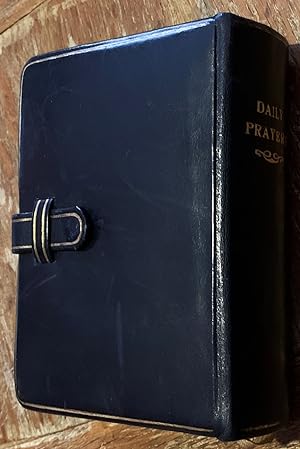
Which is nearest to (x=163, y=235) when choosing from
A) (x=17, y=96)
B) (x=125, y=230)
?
(x=125, y=230)

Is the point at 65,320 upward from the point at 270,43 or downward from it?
downward

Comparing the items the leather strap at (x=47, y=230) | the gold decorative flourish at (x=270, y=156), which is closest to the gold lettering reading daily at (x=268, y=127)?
the gold decorative flourish at (x=270, y=156)

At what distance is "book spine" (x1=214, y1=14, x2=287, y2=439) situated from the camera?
2.52ft

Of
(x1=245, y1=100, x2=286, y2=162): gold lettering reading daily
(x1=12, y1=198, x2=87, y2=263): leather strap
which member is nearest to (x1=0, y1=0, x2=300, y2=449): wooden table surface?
(x1=245, y1=100, x2=286, y2=162): gold lettering reading daily

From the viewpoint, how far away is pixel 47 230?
0.90 meters

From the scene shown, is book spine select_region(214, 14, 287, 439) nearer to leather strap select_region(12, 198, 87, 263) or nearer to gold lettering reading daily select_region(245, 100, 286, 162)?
gold lettering reading daily select_region(245, 100, 286, 162)

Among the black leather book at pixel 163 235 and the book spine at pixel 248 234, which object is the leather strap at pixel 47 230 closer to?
the black leather book at pixel 163 235

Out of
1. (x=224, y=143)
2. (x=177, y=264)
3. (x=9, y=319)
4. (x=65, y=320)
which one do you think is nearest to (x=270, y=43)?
(x=224, y=143)

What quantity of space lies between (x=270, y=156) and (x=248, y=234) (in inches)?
3.1

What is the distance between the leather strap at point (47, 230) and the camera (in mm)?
875

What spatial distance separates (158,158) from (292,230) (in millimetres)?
150

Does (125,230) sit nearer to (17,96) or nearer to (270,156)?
(270,156)

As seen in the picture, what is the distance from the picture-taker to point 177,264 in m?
0.80

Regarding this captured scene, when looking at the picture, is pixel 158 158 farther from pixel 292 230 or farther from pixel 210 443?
pixel 210 443
